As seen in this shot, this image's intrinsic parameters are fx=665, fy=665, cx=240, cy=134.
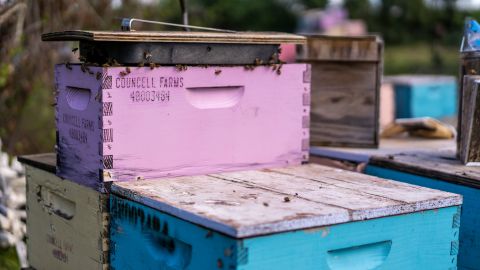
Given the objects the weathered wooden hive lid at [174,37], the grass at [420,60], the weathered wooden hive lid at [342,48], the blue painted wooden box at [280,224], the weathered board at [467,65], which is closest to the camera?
the blue painted wooden box at [280,224]

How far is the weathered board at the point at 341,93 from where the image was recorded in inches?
93.9

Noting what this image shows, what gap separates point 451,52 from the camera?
1110 centimetres

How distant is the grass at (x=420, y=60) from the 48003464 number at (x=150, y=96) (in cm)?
719

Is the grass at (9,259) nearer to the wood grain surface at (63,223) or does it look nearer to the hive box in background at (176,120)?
the wood grain surface at (63,223)

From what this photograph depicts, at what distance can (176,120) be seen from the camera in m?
1.71

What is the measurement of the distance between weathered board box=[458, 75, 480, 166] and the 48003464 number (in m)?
0.84

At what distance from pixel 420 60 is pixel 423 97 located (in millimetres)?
6448

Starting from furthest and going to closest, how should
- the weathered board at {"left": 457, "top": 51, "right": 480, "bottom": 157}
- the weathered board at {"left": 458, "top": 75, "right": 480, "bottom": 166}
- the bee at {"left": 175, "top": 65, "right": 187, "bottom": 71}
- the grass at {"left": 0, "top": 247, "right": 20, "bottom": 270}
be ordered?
the grass at {"left": 0, "top": 247, "right": 20, "bottom": 270} → the weathered board at {"left": 457, "top": 51, "right": 480, "bottom": 157} → the weathered board at {"left": 458, "top": 75, "right": 480, "bottom": 166} → the bee at {"left": 175, "top": 65, "right": 187, "bottom": 71}

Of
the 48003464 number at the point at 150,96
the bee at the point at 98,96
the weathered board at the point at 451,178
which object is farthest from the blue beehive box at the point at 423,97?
the bee at the point at 98,96

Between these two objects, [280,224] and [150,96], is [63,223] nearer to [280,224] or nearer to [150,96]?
[150,96]

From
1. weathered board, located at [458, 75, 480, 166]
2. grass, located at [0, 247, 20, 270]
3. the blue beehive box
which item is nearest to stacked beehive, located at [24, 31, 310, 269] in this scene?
weathered board, located at [458, 75, 480, 166]

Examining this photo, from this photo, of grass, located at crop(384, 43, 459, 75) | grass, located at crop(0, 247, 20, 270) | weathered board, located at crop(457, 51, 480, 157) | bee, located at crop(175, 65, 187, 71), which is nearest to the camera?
bee, located at crop(175, 65, 187, 71)

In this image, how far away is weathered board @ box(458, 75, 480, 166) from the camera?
6.03ft

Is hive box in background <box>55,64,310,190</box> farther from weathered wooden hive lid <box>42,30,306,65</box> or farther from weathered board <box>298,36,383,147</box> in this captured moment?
weathered board <box>298,36,383,147</box>
